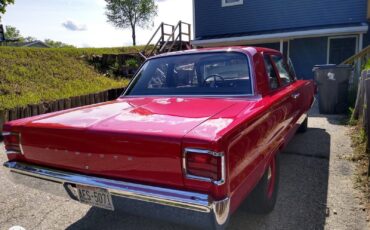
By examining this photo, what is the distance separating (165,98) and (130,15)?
3757 centimetres

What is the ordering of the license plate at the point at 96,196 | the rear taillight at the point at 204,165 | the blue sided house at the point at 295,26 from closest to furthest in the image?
the rear taillight at the point at 204,165 → the license plate at the point at 96,196 → the blue sided house at the point at 295,26

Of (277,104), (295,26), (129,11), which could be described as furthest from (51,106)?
(129,11)

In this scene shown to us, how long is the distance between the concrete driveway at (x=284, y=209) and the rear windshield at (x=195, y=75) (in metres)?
1.32

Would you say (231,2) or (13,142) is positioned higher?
(231,2)

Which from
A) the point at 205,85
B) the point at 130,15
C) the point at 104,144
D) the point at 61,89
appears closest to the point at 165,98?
the point at 205,85

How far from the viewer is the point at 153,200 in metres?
2.03

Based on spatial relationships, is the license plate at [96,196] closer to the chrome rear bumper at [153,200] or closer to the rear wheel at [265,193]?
the chrome rear bumper at [153,200]

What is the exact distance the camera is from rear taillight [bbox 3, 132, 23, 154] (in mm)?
2667

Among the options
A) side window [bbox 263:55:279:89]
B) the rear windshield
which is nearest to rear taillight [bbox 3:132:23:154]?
the rear windshield

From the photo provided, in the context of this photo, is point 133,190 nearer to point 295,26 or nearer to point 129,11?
point 295,26

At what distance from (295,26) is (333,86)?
5683 mm

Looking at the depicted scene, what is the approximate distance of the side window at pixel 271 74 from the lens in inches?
137

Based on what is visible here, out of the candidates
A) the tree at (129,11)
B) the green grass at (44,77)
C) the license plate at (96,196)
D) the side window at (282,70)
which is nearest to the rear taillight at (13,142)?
the license plate at (96,196)

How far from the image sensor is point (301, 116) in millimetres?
4750
